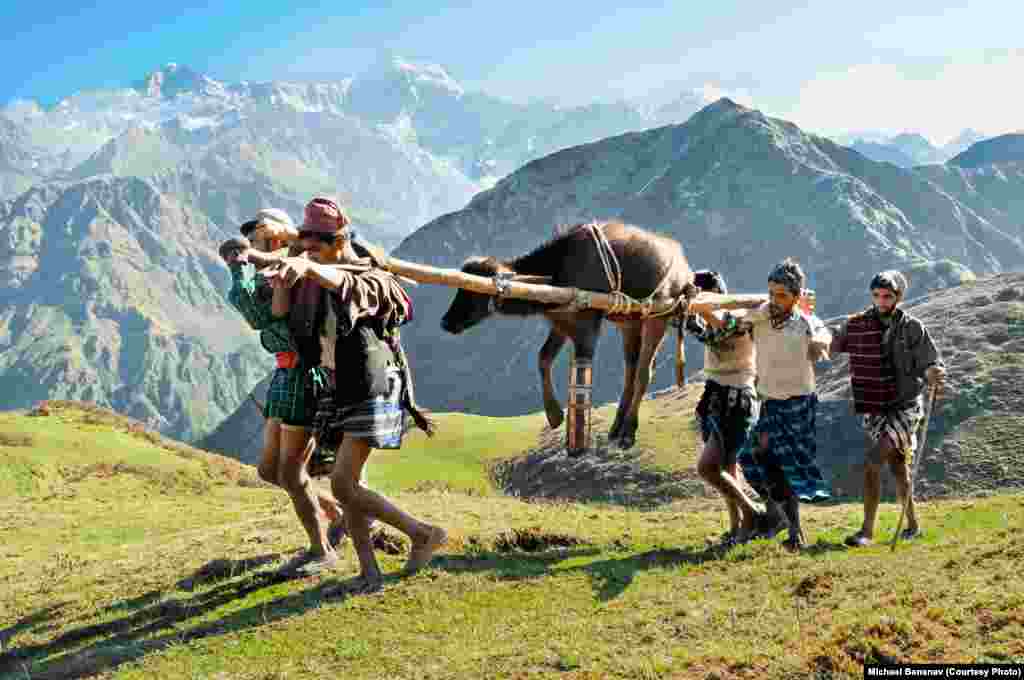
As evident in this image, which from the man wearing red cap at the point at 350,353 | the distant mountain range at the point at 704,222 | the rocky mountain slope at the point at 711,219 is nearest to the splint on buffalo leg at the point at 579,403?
the man wearing red cap at the point at 350,353

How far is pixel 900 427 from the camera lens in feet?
25.4

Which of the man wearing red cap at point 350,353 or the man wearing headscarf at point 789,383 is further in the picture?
the man wearing headscarf at point 789,383

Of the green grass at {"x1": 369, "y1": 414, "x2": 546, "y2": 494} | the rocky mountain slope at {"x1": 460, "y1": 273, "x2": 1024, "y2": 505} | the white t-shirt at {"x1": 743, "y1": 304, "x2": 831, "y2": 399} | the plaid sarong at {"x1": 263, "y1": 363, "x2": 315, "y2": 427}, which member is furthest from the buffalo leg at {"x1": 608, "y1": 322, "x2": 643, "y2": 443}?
the green grass at {"x1": 369, "y1": 414, "x2": 546, "y2": 494}

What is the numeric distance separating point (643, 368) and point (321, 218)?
3493 mm

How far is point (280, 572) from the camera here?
7.19 m

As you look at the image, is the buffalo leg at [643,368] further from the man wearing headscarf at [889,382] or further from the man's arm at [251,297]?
the man's arm at [251,297]

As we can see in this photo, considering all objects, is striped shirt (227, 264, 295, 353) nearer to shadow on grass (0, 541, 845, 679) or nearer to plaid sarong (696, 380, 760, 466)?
shadow on grass (0, 541, 845, 679)

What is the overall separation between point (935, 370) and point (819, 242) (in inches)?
3598

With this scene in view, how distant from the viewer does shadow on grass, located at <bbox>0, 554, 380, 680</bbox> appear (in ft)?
19.6

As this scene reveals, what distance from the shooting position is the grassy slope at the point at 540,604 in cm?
493

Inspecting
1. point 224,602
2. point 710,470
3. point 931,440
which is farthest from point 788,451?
point 931,440

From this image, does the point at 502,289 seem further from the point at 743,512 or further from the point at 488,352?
the point at 488,352

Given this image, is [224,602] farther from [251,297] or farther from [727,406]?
[727,406]

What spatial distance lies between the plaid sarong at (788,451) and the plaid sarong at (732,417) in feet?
0.53
